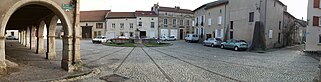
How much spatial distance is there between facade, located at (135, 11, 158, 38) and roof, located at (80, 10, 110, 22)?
9.52 meters

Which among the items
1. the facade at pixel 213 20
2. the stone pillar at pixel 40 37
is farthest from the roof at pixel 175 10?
the stone pillar at pixel 40 37

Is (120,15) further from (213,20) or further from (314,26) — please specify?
(314,26)

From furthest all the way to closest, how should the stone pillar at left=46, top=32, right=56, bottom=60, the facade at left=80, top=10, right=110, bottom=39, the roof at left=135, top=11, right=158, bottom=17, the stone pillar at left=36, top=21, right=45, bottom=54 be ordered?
the facade at left=80, top=10, right=110, bottom=39, the roof at left=135, top=11, right=158, bottom=17, the stone pillar at left=36, top=21, right=45, bottom=54, the stone pillar at left=46, top=32, right=56, bottom=60

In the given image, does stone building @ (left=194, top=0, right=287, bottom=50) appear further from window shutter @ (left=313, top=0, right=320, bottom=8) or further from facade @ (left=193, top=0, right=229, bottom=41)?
window shutter @ (left=313, top=0, right=320, bottom=8)

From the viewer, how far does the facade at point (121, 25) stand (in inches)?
2162

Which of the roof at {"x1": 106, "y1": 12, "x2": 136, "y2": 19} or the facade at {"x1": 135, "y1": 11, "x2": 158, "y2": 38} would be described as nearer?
the facade at {"x1": 135, "y1": 11, "x2": 158, "y2": 38}

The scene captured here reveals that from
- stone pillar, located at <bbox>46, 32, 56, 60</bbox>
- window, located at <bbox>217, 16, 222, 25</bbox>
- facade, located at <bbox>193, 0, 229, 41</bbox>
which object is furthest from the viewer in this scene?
window, located at <bbox>217, 16, 222, 25</bbox>

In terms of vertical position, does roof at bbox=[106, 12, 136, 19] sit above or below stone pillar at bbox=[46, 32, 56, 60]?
above

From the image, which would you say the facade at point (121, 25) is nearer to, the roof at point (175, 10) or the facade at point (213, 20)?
the roof at point (175, 10)

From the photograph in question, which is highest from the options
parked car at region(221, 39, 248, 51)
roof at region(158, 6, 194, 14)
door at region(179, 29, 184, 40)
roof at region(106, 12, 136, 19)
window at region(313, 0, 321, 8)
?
roof at region(158, 6, 194, 14)

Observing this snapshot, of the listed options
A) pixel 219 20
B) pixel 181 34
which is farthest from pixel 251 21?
pixel 181 34

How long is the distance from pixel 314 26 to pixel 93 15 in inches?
1910

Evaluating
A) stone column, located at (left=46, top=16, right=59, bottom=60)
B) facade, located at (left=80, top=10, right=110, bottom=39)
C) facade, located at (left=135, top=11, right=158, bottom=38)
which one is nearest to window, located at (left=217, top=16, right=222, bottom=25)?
facade, located at (left=135, top=11, right=158, bottom=38)

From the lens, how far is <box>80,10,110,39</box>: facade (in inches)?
2228
